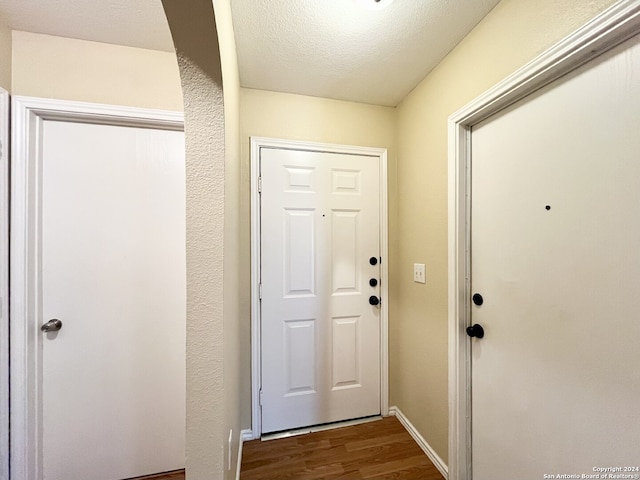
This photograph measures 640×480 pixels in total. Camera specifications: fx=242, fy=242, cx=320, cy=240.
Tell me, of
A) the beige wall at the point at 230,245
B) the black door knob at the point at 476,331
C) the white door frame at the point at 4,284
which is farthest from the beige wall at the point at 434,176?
the white door frame at the point at 4,284

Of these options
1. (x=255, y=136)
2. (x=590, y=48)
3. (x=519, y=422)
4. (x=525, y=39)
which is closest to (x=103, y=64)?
(x=255, y=136)

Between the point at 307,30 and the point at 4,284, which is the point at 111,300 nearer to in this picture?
the point at 4,284

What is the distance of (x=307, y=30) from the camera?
1.19 meters

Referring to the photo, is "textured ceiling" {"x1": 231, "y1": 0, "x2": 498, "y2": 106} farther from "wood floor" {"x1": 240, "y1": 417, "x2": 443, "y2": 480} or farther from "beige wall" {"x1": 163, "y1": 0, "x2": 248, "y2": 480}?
"wood floor" {"x1": 240, "y1": 417, "x2": 443, "y2": 480}

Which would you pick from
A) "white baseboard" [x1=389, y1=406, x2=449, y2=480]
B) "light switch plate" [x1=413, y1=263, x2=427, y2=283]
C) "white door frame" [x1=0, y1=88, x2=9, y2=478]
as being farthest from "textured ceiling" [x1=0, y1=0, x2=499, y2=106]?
"white baseboard" [x1=389, y1=406, x2=449, y2=480]

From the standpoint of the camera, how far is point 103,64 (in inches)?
50.1

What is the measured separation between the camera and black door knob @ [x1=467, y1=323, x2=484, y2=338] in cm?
120

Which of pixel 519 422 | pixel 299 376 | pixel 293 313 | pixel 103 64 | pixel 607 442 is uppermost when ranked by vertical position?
pixel 103 64

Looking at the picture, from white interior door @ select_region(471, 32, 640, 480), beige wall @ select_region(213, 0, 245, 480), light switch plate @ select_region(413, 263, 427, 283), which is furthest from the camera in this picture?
light switch plate @ select_region(413, 263, 427, 283)

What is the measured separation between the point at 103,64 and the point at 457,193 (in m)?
1.98

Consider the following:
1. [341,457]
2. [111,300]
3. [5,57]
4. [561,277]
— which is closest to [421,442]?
[341,457]

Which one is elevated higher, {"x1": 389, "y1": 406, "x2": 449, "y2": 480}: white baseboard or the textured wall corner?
the textured wall corner

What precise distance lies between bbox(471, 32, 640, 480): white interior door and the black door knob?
0.10 ft

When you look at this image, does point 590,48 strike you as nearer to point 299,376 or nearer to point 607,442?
point 607,442
